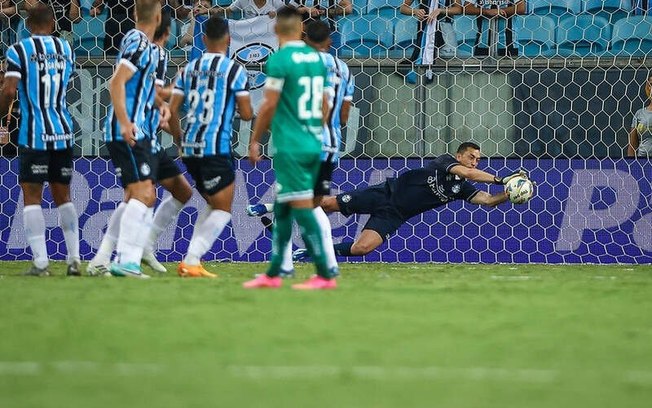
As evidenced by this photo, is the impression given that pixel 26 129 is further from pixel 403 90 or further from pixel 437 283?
pixel 403 90

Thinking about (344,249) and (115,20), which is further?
(115,20)

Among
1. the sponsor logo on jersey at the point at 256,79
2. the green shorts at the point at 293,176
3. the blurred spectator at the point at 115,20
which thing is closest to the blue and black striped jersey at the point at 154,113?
the green shorts at the point at 293,176

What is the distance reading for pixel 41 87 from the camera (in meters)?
8.14

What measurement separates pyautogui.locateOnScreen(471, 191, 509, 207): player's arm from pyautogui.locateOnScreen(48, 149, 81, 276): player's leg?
372 centimetres

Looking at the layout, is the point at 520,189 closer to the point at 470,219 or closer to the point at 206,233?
the point at 470,219

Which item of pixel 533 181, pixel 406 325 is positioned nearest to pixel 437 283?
pixel 406 325

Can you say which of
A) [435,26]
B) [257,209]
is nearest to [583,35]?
[435,26]

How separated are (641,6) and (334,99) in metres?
4.94

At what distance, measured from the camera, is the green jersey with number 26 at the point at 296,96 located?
6.72 meters

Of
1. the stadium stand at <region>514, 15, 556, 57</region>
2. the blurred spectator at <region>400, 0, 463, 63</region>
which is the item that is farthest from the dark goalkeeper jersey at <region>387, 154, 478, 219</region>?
the stadium stand at <region>514, 15, 556, 57</region>

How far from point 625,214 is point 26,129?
557cm

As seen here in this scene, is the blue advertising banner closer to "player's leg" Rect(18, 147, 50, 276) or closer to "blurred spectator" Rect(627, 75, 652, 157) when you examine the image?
"blurred spectator" Rect(627, 75, 652, 157)

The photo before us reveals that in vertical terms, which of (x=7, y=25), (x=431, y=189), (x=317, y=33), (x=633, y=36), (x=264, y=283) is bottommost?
(x=264, y=283)

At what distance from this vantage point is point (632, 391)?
3.61m
